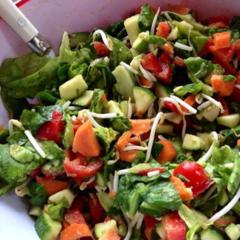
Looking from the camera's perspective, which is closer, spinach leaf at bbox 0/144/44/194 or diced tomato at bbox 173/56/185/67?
spinach leaf at bbox 0/144/44/194

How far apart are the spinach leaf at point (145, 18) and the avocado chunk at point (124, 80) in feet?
0.59

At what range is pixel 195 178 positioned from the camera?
5.76 ft

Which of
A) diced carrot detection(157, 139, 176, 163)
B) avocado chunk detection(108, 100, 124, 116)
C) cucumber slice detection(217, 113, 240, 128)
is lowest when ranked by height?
cucumber slice detection(217, 113, 240, 128)

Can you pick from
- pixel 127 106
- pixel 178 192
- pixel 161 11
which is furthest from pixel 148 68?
pixel 178 192

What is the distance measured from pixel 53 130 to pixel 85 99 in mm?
154

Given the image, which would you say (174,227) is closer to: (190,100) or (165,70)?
(190,100)

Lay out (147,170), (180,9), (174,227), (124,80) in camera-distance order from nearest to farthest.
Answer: (174,227) < (147,170) < (124,80) < (180,9)

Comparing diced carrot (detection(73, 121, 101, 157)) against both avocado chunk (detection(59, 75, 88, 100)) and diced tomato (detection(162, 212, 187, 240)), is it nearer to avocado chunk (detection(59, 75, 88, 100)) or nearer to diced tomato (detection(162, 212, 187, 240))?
avocado chunk (detection(59, 75, 88, 100))

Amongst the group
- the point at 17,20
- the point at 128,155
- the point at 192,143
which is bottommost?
the point at 192,143

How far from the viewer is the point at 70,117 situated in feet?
6.42

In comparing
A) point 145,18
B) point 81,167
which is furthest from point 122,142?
point 145,18

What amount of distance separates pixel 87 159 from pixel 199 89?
1.41 feet

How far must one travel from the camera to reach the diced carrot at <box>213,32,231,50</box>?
2047 millimetres

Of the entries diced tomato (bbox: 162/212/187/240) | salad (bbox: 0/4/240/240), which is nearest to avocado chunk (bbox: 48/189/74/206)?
salad (bbox: 0/4/240/240)
